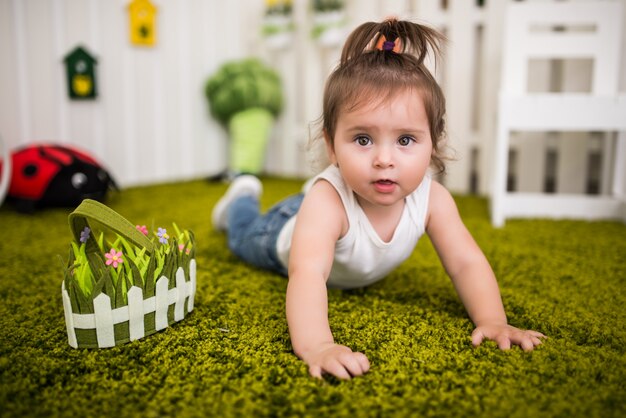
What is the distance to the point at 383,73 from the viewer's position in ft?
2.86

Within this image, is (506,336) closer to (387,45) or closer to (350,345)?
(350,345)

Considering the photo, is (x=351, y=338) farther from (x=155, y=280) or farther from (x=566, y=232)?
(x=566, y=232)

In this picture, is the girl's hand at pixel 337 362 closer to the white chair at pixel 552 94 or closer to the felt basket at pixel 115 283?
the felt basket at pixel 115 283

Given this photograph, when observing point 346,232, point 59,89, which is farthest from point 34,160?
point 346,232

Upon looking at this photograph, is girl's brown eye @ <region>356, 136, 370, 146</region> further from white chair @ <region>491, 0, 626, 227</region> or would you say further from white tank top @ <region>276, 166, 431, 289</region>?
white chair @ <region>491, 0, 626, 227</region>

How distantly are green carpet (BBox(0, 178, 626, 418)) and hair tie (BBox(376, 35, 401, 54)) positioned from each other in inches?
17.7

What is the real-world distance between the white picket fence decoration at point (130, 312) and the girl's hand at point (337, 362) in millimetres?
260

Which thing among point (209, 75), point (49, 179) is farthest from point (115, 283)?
point (209, 75)

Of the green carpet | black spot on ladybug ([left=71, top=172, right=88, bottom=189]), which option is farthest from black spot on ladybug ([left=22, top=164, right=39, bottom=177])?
the green carpet

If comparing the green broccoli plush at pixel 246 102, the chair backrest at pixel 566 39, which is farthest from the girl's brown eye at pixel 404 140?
the green broccoli plush at pixel 246 102

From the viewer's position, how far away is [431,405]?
2.26ft

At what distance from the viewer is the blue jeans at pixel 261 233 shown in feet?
4.10

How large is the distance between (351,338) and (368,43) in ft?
1.58

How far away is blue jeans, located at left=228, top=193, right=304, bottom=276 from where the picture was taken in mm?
1249
